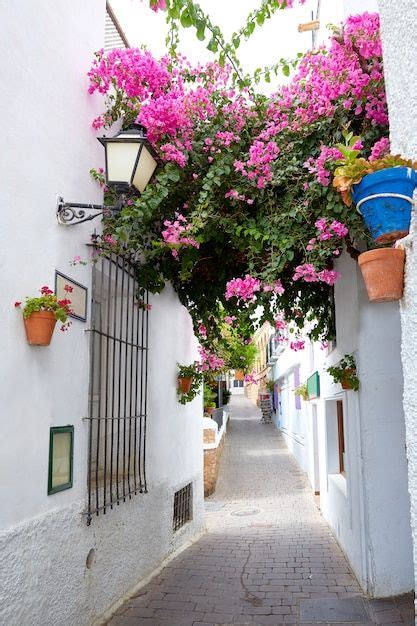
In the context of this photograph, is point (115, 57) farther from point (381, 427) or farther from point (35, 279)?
point (381, 427)

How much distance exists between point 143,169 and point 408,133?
268 centimetres

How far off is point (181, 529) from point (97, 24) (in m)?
6.46

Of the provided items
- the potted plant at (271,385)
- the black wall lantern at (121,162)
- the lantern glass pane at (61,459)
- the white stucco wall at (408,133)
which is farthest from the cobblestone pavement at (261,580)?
the potted plant at (271,385)

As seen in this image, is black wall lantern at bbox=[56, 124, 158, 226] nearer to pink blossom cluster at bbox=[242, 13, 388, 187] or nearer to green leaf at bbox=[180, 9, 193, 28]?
green leaf at bbox=[180, 9, 193, 28]

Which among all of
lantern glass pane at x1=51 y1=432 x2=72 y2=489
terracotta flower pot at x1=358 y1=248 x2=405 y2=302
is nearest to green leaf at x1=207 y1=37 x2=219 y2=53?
terracotta flower pot at x1=358 y1=248 x2=405 y2=302

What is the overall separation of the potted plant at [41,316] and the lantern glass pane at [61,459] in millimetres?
906

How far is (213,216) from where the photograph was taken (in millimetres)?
5492

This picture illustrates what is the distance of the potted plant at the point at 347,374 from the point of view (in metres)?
5.92

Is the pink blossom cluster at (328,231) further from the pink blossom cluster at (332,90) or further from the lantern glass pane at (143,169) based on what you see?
the lantern glass pane at (143,169)

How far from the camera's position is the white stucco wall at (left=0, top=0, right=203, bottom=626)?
361 centimetres

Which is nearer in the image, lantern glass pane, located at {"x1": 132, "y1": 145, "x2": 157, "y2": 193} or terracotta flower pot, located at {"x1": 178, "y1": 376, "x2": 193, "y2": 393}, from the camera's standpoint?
lantern glass pane, located at {"x1": 132, "y1": 145, "x2": 157, "y2": 193}

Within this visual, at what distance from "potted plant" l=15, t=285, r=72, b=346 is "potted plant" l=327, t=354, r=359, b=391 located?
3336mm

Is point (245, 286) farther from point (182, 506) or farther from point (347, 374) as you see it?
point (182, 506)

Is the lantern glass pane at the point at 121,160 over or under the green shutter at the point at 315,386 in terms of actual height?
over
